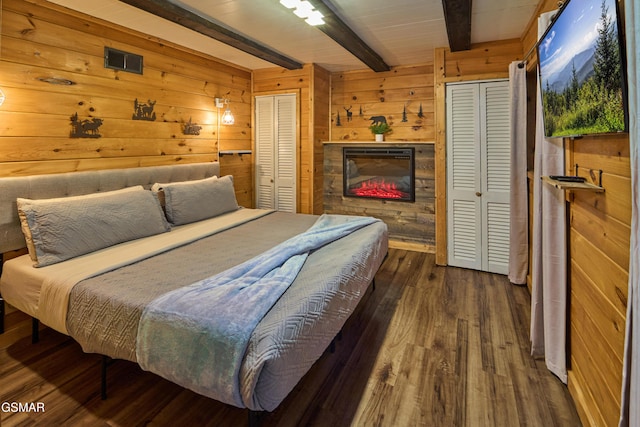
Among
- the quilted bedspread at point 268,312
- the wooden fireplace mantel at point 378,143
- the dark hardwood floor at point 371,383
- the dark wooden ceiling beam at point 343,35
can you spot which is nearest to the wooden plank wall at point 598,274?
the dark hardwood floor at point 371,383

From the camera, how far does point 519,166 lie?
3293 mm

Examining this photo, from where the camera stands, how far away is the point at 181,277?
1.97 m

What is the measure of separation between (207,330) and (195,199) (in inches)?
86.5

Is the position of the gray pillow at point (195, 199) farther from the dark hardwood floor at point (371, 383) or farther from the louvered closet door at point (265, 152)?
the dark hardwood floor at point (371, 383)

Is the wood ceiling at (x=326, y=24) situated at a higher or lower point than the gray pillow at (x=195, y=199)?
higher

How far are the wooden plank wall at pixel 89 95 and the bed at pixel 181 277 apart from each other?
0.23 m

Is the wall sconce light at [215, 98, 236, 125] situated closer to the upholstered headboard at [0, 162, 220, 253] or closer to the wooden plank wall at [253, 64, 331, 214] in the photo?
the wooden plank wall at [253, 64, 331, 214]

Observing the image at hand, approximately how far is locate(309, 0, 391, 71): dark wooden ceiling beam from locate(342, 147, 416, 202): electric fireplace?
110 centimetres

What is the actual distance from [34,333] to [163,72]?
2579 millimetres

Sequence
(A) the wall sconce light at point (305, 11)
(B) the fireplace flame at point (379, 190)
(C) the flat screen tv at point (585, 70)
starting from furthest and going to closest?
(B) the fireplace flame at point (379, 190) < (A) the wall sconce light at point (305, 11) < (C) the flat screen tv at point (585, 70)

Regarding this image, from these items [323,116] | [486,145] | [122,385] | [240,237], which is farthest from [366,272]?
[323,116]

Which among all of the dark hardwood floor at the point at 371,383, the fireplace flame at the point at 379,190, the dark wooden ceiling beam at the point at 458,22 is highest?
the dark wooden ceiling beam at the point at 458,22

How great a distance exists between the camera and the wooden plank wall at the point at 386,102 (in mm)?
4523

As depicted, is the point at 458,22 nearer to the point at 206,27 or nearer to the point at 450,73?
the point at 450,73
